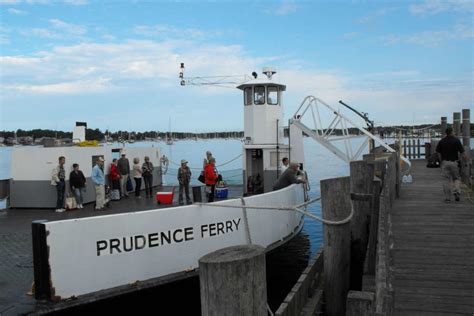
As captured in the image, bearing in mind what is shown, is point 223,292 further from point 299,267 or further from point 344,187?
point 299,267

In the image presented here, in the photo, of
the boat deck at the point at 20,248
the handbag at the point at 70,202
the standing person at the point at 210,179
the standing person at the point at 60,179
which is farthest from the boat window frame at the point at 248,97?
the handbag at the point at 70,202

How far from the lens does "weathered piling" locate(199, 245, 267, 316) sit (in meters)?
3.55

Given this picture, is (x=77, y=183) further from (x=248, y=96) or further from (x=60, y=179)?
(x=248, y=96)

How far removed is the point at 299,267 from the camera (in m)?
12.0

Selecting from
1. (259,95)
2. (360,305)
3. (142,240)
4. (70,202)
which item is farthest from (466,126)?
(70,202)

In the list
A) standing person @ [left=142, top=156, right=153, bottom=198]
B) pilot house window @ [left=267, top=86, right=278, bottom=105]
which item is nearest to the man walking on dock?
pilot house window @ [left=267, top=86, right=278, bottom=105]

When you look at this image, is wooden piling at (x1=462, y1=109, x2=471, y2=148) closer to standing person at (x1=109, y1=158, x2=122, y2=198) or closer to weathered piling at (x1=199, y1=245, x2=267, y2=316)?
standing person at (x1=109, y1=158, x2=122, y2=198)

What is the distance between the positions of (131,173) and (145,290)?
926 cm

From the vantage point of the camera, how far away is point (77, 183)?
1184cm

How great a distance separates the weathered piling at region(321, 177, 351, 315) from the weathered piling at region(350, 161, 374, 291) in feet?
3.83

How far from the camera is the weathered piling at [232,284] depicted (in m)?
3.55

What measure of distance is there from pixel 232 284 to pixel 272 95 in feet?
43.8

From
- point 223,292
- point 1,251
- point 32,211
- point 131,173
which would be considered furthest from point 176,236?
point 131,173

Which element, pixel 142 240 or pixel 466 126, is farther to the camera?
pixel 466 126
